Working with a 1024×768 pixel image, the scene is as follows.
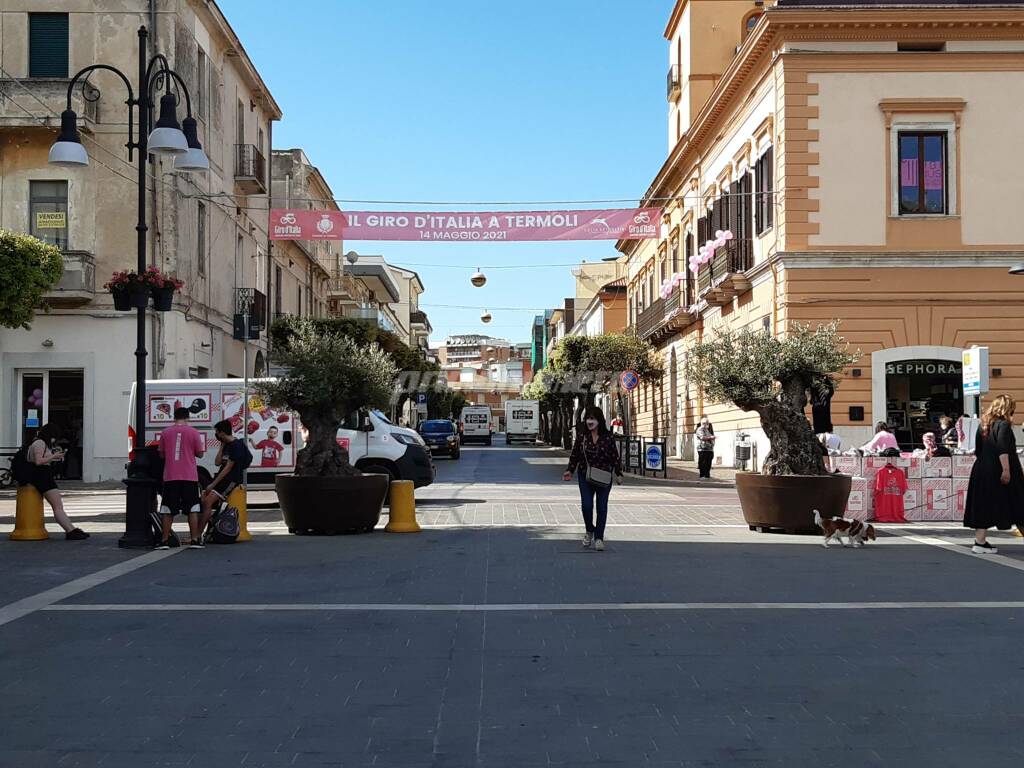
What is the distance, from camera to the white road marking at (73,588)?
850 cm

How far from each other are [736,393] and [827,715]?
950 centimetres

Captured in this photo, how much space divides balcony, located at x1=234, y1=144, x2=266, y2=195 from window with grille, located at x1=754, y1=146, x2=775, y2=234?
1522cm

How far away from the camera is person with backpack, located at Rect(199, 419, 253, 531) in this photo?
13.4m

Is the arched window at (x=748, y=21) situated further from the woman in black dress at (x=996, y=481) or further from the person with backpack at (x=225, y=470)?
the person with backpack at (x=225, y=470)

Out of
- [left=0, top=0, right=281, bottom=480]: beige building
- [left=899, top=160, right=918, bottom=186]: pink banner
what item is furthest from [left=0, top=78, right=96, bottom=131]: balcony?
[left=899, top=160, right=918, bottom=186]: pink banner

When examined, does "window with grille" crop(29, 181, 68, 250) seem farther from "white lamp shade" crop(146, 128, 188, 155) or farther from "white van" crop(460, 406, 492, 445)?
"white van" crop(460, 406, 492, 445)

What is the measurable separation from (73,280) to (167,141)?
15426 millimetres

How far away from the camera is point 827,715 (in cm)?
547

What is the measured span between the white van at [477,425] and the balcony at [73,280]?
48809 mm

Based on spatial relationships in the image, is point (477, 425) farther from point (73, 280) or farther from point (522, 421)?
point (73, 280)

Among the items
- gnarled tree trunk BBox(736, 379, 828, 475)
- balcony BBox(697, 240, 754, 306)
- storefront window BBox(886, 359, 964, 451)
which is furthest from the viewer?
balcony BBox(697, 240, 754, 306)

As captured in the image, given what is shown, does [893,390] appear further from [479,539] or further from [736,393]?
[479,539]

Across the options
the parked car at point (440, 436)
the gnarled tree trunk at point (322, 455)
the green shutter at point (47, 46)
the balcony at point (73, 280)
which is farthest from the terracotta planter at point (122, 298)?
the parked car at point (440, 436)

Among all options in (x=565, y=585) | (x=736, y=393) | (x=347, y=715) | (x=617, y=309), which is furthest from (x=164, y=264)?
(x=617, y=309)
